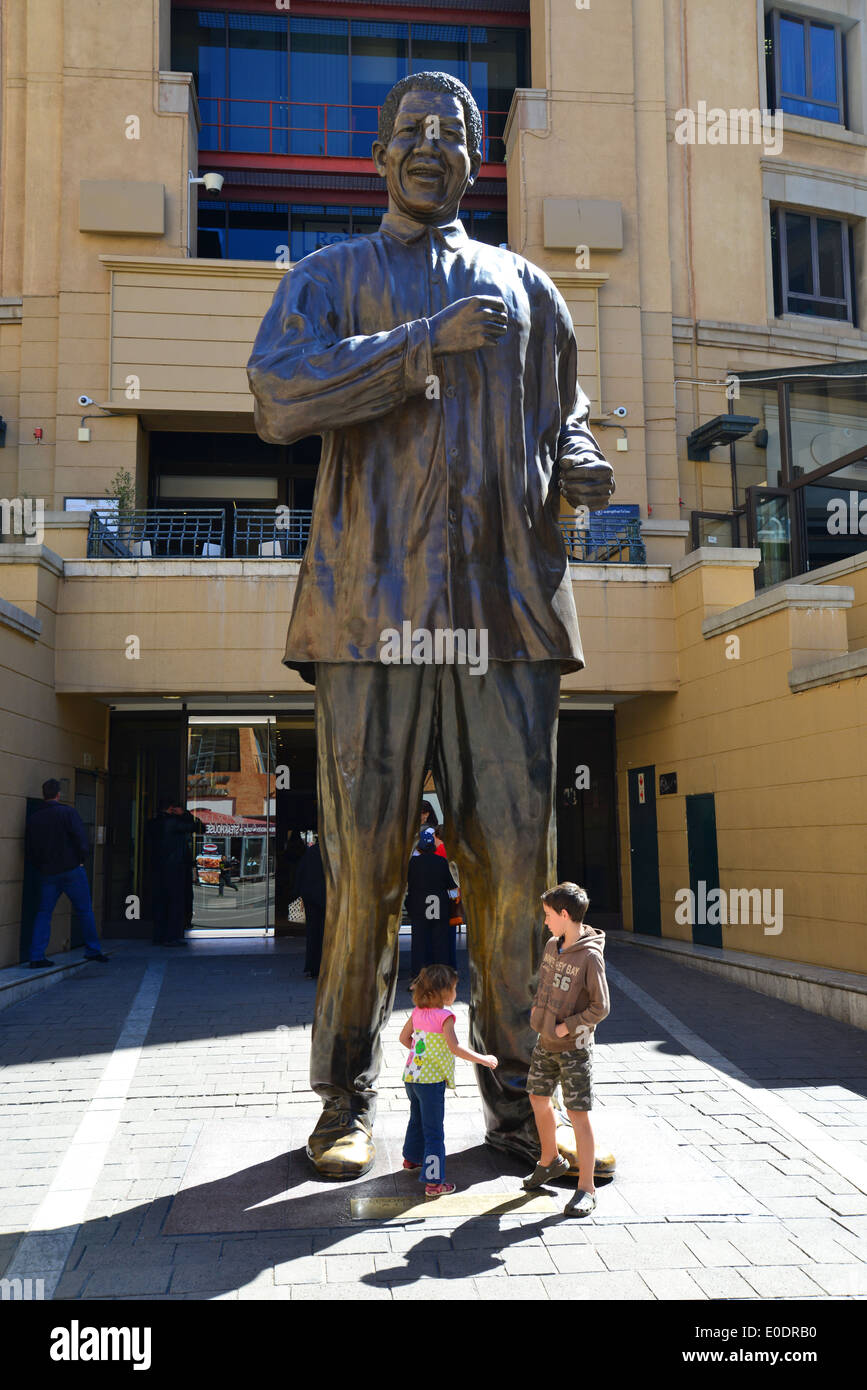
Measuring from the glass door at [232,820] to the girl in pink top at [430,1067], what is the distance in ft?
45.0

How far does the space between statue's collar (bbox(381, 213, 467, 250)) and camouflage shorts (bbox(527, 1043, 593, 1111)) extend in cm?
270

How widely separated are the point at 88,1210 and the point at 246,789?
1407cm

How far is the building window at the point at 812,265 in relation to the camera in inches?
816

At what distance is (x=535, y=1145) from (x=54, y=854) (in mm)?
8961

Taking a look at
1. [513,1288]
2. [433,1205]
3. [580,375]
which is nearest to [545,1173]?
[433,1205]

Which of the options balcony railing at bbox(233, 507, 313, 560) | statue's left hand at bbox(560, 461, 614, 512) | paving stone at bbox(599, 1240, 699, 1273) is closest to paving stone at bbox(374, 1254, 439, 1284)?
paving stone at bbox(599, 1240, 699, 1273)

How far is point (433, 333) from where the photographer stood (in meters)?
3.49

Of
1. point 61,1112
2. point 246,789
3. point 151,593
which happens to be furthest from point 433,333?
point 246,789

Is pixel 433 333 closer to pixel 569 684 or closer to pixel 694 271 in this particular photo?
pixel 569 684

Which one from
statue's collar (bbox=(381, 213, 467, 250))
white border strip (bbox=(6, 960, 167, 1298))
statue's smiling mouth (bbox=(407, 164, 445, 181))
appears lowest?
white border strip (bbox=(6, 960, 167, 1298))

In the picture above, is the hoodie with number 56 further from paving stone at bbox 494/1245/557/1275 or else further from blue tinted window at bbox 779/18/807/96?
blue tinted window at bbox 779/18/807/96

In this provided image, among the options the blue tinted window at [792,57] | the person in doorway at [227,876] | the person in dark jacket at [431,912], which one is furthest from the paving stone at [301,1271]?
the blue tinted window at [792,57]

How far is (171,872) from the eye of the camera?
15352mm

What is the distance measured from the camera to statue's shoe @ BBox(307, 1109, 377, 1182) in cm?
355
